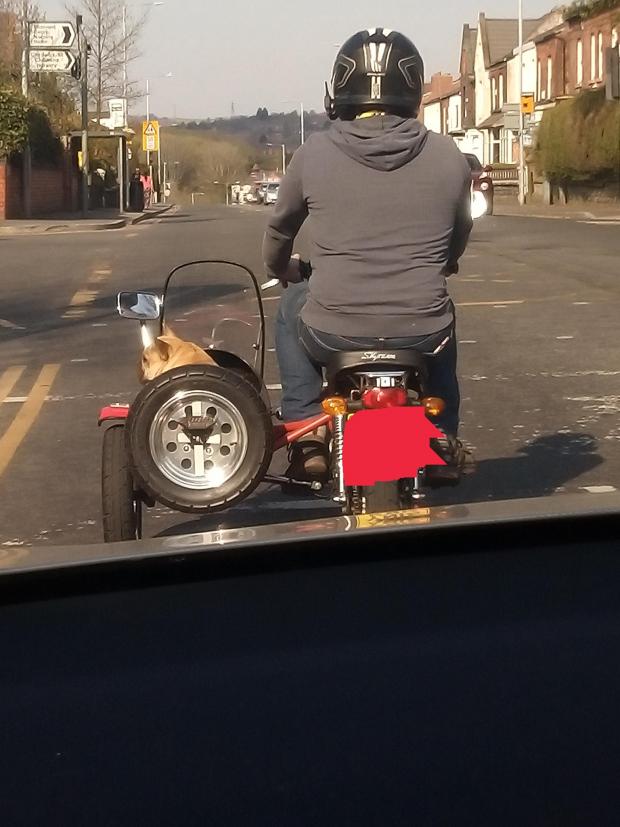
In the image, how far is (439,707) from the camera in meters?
1.69

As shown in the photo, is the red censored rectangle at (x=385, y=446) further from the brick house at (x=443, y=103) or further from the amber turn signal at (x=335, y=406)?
the brick house at (x=443, y=103)

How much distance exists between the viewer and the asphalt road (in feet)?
22.2

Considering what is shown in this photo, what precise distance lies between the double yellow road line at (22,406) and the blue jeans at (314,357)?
2673mm

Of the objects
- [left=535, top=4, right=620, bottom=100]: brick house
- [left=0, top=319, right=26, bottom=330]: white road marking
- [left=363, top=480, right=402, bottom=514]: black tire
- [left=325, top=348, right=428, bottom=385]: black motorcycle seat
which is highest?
[left=535, top=4, right=620, bottom=100]: brick house

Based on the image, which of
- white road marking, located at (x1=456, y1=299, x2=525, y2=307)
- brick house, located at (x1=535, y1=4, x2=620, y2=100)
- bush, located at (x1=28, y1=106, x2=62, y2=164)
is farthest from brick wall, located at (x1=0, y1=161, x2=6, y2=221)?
brick house, located at (x1=535, y1=4, x2=620, y2=100)

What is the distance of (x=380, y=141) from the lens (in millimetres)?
4762

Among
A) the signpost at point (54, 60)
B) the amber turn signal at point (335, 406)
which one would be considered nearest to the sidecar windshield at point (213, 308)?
the amber turn signal at point (335, 406)

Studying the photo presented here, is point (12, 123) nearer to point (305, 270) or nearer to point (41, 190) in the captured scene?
point (41, 190)

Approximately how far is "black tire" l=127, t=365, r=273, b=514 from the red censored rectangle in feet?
1.45

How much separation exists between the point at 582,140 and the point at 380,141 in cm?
5188

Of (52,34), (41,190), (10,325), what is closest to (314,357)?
(10,325)

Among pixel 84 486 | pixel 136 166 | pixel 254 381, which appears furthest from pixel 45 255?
pixel 136 166

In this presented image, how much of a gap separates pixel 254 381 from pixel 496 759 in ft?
11.7

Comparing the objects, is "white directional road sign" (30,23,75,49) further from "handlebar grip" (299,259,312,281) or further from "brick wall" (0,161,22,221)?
"handlebar grip" (299,259,312,281)
